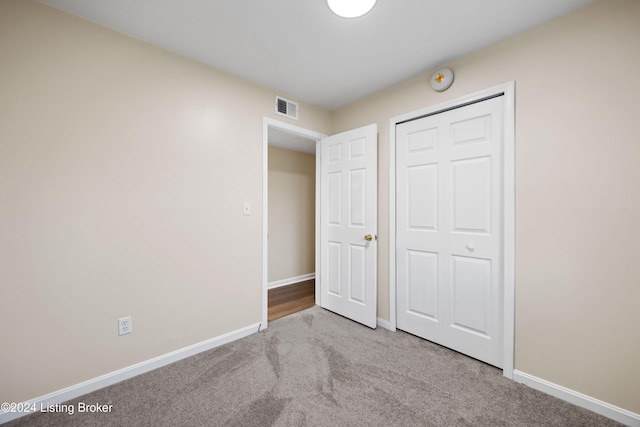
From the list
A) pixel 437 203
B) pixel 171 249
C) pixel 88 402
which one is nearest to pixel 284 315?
pixel 171 249

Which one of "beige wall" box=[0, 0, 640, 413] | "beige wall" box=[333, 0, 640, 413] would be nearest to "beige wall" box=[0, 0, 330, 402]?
"beige wall" box=[0, 0, 640, 413]

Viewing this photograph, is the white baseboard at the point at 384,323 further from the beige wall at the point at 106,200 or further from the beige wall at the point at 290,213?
the beige wall at the point at 290,213

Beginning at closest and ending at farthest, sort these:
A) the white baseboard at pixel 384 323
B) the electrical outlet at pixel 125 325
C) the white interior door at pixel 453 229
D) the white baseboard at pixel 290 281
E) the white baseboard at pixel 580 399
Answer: the white baseboard at pixel 580 399
the electrical outlet at pixel 125 325
the white interior door at pixel 453 229
the white baseboard at pixel 384 323
the white baseboard at pixel 290 281

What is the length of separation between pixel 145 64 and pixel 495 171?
8.94 ft

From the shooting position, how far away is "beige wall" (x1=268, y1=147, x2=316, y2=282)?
13.7 ft

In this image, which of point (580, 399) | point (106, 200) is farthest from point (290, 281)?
point (580, 399)

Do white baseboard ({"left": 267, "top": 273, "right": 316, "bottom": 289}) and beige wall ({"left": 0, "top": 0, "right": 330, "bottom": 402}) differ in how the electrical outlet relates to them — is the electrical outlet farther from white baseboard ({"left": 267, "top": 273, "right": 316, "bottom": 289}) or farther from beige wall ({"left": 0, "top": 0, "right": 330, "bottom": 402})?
white baseboard ({"left": 267, "top": 273, "right": 316, "bottom": 289})

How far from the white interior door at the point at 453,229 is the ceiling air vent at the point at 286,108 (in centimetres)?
115

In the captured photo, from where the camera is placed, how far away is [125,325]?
5.86 feet

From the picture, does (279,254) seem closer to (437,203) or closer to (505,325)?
(437,203)

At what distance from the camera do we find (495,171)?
6.22ft

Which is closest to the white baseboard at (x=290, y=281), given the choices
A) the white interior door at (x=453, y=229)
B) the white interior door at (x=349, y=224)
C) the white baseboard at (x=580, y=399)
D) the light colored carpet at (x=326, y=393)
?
the white interior door at (x=349, y=224)

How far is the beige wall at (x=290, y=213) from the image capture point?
13.7 ft

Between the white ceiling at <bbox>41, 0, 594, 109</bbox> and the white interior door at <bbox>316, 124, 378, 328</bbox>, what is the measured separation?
739 mm
